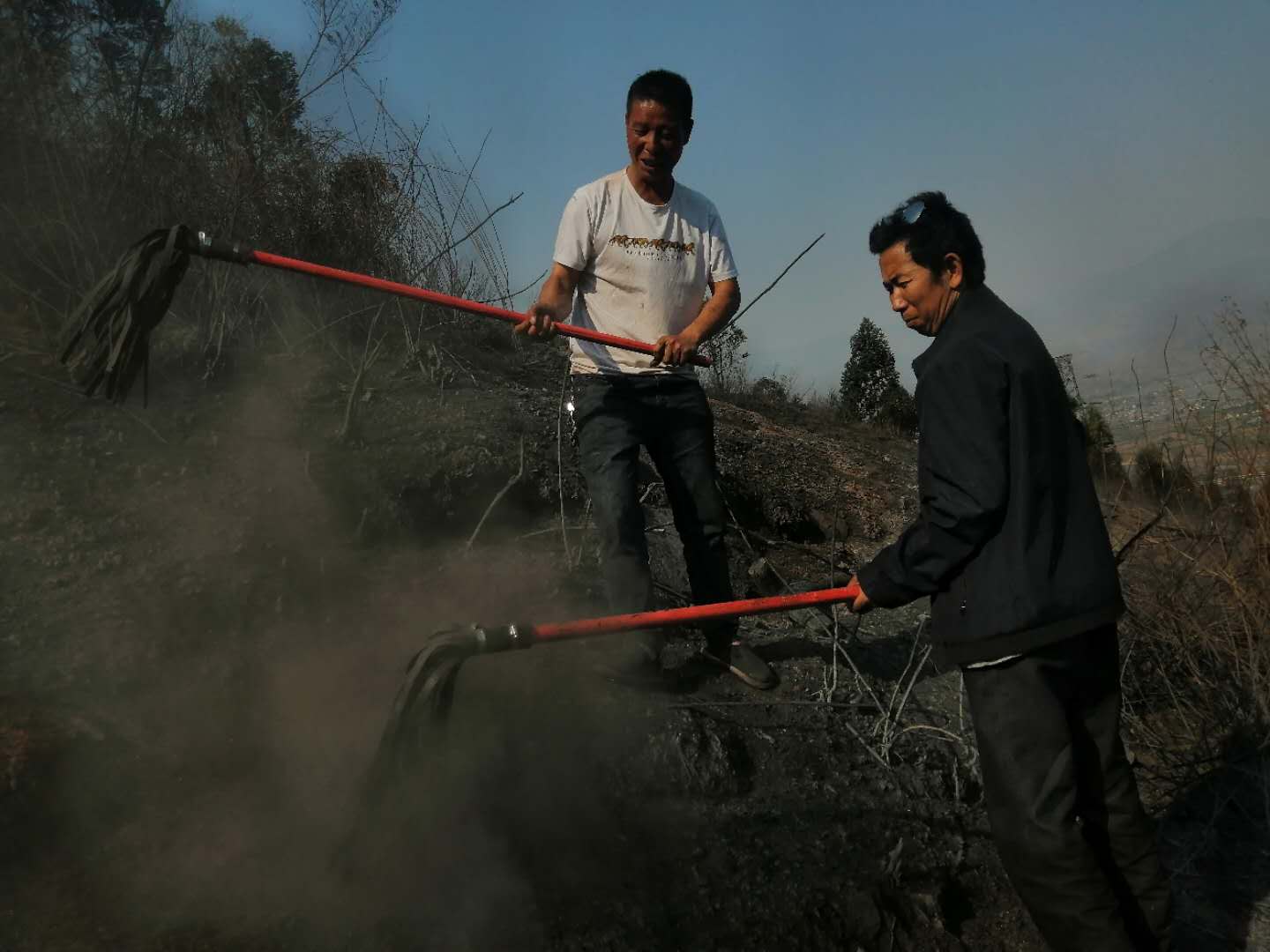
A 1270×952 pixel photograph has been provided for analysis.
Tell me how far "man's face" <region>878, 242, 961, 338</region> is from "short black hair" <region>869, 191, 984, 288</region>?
0.05 feet

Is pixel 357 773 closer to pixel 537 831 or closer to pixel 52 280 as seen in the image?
pixel 537 831

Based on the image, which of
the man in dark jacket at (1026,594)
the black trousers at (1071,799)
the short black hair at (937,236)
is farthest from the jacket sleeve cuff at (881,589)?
the short black hair at (937,236)

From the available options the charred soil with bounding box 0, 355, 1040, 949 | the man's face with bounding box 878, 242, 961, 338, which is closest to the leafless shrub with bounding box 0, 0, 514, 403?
the charred soil with bounding box 0, 355, 1040, 949

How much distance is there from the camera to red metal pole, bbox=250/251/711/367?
9.32ft

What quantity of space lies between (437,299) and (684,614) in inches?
51.8

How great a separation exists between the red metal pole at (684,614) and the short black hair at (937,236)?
0.80m

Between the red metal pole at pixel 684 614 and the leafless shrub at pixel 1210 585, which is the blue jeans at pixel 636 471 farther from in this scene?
the leafless shrub at pixel 1210 585

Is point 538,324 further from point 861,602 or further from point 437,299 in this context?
point 861,602

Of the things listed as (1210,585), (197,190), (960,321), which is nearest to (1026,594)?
(960,321)

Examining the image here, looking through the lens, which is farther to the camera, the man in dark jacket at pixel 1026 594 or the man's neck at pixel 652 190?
the man's neck at pixel 652 190

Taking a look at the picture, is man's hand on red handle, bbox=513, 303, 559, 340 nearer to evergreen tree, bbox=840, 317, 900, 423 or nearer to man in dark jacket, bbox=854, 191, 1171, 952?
man in dark jacket, bbox=854, 191, 1171, 952

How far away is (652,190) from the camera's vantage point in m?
3.17

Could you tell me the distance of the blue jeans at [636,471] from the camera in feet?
10.1

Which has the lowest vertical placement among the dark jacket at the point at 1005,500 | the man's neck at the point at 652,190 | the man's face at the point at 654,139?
the dark jacket at the point at 1005,500
